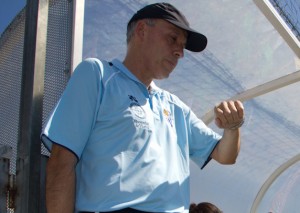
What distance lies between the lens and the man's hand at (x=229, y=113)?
8.26 feet

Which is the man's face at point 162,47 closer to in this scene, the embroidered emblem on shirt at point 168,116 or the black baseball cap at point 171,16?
the black baseball cap at point 171,16

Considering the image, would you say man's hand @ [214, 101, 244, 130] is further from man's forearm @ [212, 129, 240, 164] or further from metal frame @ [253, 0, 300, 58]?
metal frame @ [253, 0, 300, 58]

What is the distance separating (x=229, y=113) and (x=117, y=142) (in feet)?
2.05

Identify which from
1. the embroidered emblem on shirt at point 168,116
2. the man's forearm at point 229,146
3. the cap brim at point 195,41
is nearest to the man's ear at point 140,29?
the cap brim at point 195,41

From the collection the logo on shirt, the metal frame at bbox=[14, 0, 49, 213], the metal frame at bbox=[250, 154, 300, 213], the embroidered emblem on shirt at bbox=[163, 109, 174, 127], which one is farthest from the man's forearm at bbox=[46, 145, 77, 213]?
the metal frame at bbox=[250, 154, 300, 213]

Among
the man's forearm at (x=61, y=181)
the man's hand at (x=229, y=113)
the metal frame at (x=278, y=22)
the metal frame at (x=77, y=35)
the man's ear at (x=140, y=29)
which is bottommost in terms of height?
the metal frame at (x=278, y=22)

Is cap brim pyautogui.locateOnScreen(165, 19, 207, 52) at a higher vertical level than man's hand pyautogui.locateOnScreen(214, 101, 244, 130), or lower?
higher

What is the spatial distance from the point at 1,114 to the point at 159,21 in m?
0.99

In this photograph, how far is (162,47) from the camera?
2611 millimetres

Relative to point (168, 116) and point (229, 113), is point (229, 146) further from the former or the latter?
point (168, 116)

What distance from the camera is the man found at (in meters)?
2.12

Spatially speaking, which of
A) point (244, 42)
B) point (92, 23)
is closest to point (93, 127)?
point (92, 23)

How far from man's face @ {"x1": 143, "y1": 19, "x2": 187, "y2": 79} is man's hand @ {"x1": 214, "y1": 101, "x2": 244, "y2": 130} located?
1.06 ft

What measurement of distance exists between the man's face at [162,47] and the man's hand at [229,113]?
0.32 meters
